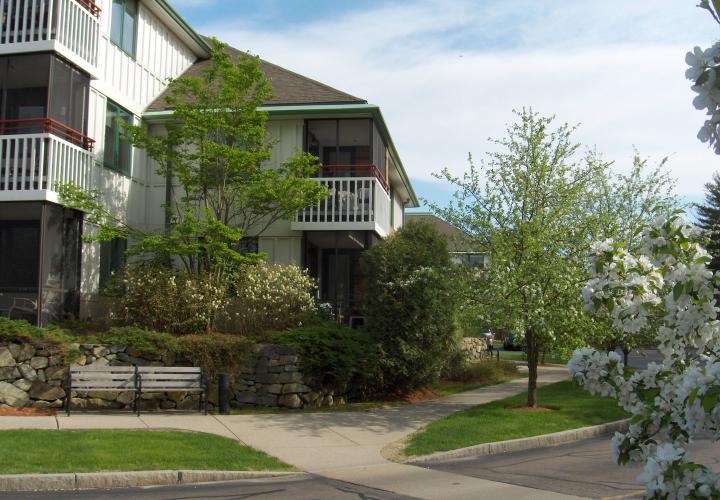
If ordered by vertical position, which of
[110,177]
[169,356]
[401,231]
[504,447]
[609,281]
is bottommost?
[504,447]

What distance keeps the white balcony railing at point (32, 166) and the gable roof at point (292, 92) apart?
15.2ft

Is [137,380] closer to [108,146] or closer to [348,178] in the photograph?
[108,146]

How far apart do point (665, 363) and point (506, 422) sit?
8.82 m

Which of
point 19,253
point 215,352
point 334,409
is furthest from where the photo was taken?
point 19,253

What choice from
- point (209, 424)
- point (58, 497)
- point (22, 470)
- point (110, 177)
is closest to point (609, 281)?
point (58, 497)

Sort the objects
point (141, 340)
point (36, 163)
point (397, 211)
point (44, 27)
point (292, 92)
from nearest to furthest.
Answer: point (141, 340), point (36, 163), point (44, 27), point (292, 92), point (397, 211)

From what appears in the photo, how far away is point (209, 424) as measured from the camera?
1230cm

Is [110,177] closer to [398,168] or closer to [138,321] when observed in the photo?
[138,321]

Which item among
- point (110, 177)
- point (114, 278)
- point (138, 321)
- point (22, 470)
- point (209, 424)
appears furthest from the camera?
point (110, 177)

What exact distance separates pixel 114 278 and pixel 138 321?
1834 millimetres

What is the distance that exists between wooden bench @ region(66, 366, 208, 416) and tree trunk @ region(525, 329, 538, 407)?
659cm

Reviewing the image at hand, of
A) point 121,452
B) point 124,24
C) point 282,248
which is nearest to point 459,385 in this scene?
point 282,248

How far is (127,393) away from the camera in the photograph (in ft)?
45.4

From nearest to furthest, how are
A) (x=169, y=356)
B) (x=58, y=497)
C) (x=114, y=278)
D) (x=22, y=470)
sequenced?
(x=58, y=497) < (x=22, y=470) < (x=169, y=356) < (x=114, y=278)
